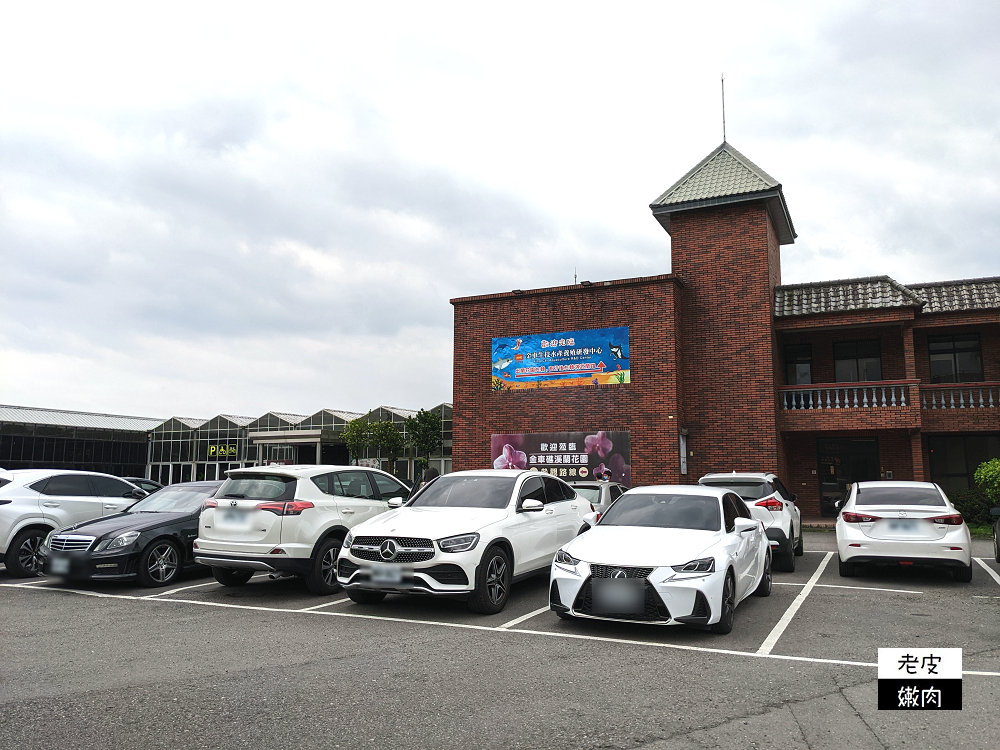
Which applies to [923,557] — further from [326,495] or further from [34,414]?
[34,414]

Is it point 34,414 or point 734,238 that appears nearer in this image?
point 734,238

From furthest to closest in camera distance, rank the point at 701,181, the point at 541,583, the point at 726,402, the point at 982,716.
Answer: the point at 701,181 < the point at 726,402 < the point at 541,583 < the point at 982,716

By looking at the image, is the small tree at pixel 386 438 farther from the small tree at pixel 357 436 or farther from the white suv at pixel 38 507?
the white suv at pixel 38 507

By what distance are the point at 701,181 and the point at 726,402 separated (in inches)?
275

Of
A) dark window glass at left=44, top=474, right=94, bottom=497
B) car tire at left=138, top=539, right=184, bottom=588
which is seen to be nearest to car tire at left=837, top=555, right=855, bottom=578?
car tire at left=138, top=539, right=184, bottom=588

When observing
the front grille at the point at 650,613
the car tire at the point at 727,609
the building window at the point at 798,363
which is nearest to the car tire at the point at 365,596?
the front grille at the point at 650,613

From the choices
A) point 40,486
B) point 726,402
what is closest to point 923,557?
point 726,402

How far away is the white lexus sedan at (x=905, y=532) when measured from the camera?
964cm

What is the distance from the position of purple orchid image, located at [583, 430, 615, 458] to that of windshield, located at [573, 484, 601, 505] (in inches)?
320

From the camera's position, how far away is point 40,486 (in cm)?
1176

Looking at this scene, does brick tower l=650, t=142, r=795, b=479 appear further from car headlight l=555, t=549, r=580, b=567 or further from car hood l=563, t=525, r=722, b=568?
car headlight l=555, t=549, r=580, b=567

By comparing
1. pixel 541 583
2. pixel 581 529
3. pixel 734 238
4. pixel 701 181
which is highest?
pixel 701 181

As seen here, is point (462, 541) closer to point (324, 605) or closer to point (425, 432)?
point (324, 605)

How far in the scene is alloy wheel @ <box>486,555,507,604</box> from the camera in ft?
26.6
